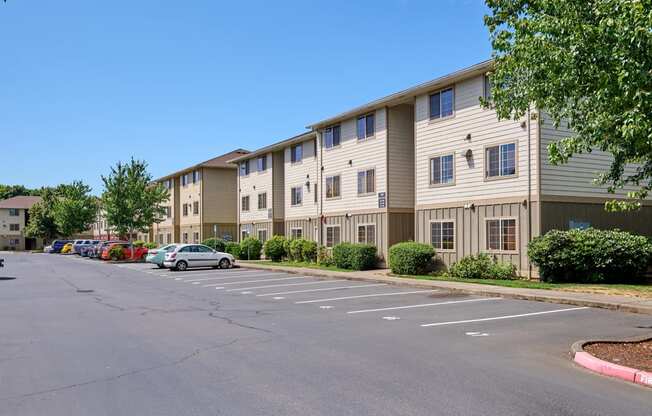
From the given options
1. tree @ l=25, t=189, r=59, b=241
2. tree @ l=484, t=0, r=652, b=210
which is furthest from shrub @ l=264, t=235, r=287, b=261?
tree @ l=25, t=189, r=59, b=241

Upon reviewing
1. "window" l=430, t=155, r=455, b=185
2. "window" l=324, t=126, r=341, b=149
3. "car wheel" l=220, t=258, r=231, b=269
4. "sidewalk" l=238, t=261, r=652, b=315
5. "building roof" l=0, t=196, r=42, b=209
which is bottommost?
"car wheel" l=220, t=258, r=231, b=269

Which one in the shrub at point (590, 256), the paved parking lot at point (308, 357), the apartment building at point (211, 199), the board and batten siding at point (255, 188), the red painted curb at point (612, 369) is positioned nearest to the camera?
the paved parking lot at point (308, 357)

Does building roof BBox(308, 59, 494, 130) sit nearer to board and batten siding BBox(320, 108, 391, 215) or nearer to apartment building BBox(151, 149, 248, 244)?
board and batten siding BBox(320, 108, 391, 215)

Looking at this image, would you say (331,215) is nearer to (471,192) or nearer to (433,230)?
(433,230)

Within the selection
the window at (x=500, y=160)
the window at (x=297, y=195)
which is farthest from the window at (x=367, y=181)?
the window at (x=297, y=195)

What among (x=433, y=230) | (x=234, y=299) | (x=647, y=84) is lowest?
(x=234, y=299)

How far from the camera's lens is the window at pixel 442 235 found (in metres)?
25.4

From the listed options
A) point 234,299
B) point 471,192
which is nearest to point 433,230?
point 471,192

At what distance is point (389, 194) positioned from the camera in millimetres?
29484

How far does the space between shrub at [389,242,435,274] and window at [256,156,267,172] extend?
70.4ft

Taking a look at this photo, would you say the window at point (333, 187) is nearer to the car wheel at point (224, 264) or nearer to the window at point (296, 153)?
the window at point (296, 153)

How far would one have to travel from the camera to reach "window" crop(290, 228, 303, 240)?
129 ft

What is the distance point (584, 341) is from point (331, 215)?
82.1 ft

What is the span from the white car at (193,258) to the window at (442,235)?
13.8 metres
